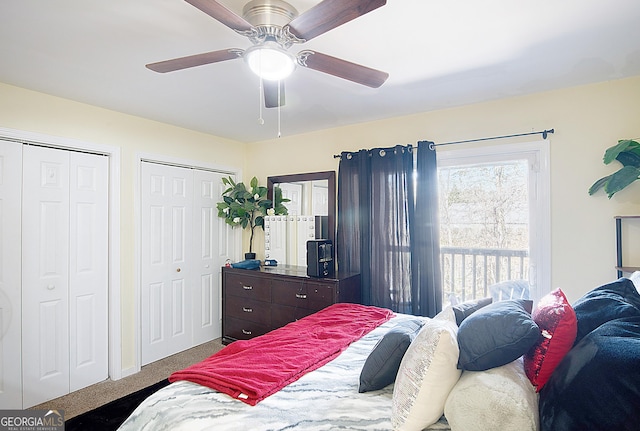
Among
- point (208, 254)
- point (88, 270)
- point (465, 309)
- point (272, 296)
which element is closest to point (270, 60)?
point (465, 309)

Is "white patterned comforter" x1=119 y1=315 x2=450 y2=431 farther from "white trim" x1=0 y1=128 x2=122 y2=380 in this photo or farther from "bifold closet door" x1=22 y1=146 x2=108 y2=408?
"white trim" x1=0 y1=128 x2=122 y2=380

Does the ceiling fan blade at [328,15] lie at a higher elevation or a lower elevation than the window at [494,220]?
higher

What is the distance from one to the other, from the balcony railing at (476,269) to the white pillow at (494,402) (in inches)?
73.6

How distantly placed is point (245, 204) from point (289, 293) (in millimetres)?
1341

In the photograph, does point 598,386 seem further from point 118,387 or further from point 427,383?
point 118,387

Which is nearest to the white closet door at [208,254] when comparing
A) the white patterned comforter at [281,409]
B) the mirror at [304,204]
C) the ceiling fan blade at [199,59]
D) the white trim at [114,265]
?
the mirror at [304,204]

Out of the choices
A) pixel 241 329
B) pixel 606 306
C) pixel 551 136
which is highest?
pixel 551 136

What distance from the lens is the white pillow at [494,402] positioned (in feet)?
3.56

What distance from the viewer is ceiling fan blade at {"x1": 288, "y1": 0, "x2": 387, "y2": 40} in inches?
48.2

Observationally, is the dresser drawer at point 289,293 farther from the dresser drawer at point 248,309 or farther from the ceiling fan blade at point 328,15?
the ceiling fan blade at point 328,15

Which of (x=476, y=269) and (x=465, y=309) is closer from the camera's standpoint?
(x=465, y=309)

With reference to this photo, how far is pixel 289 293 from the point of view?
3508 millimetres

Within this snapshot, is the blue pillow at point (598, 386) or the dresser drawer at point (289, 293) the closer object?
the blue pillow at point (598, 386)

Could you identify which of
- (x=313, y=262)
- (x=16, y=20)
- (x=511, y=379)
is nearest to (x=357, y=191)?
(x=313, y=262)
